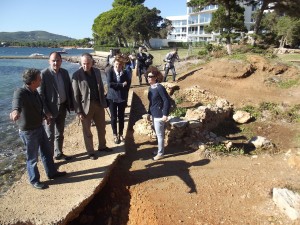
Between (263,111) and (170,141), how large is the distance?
476 centimetres

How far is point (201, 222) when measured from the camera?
436 centimetres

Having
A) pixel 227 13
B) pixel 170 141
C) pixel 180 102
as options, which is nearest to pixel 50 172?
pixel 170 141

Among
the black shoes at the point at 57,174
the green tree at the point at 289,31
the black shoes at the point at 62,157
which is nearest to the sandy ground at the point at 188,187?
the black shoes at the point at 57,174

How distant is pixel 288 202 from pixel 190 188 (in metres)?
1.58

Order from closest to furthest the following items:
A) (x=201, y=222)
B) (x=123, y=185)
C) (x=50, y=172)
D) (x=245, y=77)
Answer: (x=201, y=222) → (x=50, y=172) → (x=123, y=185) → (x=245, y=77)

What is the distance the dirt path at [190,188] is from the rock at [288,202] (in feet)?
0.28

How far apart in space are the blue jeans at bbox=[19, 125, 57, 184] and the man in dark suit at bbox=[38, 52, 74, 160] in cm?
56

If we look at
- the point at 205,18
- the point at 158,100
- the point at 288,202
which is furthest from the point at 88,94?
the point at 205,18

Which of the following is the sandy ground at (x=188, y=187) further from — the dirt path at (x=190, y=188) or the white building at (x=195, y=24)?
the white building at (x=195, y=24)

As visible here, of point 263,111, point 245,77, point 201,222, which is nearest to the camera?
point 201,222

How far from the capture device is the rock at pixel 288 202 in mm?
4164

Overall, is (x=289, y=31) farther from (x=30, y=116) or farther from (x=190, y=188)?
(x=30, y=116)

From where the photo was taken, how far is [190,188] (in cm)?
525

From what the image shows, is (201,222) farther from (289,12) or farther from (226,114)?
(289,12)
